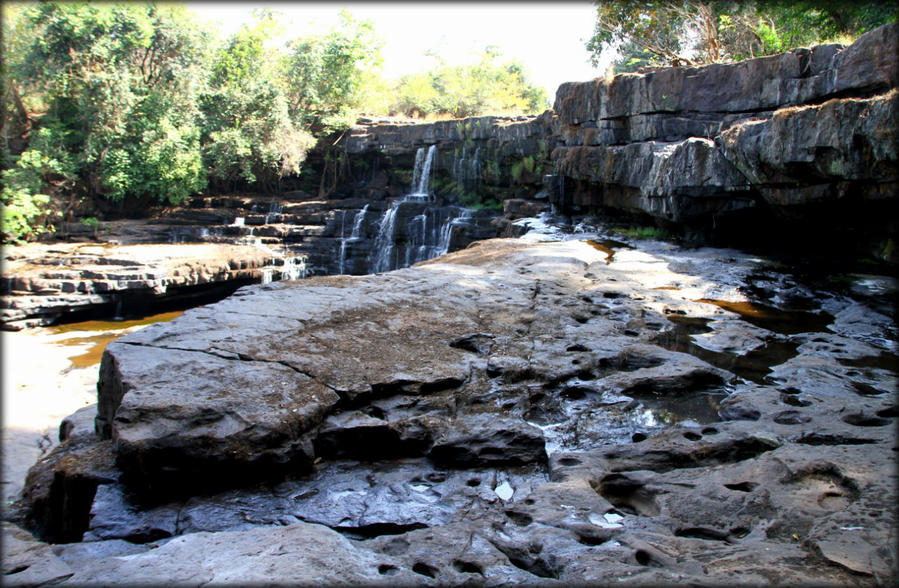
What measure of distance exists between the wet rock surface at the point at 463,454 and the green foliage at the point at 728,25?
8.87m

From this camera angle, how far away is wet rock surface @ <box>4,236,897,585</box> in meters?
2.04

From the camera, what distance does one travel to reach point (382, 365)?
377 cm

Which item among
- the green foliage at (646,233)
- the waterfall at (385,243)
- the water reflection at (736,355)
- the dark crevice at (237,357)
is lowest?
the waterfall at (385,243)

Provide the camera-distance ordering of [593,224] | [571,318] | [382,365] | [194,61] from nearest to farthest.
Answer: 1. [382,365]
2. [571,318]
3. [593,224]
4. [194,61]

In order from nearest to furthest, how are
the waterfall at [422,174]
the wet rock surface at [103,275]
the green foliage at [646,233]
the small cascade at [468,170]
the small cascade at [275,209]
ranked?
1. the green foliage at [646,233]
2. the wet rock surface at [103,275]
3. the small cascade at [468,170]
4. the small cascade at [275,209]
5. the waterfall at [422,174]

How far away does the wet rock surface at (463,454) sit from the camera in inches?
80.3

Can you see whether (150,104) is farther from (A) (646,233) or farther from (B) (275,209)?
(A) (646,233)

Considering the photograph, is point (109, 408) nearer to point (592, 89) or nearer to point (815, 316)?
point (815, 316)

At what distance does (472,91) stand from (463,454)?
3108 centimetres

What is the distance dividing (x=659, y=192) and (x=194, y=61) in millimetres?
21445

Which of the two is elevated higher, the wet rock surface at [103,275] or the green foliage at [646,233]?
the green foliage at [646,233]

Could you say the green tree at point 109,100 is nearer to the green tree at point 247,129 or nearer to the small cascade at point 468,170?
the green tree at point 247,129

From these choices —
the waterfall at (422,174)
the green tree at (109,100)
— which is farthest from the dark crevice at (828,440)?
the green tree at (109,100)

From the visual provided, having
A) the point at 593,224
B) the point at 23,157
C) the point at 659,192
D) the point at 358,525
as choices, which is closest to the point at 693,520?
the point at 358,525
